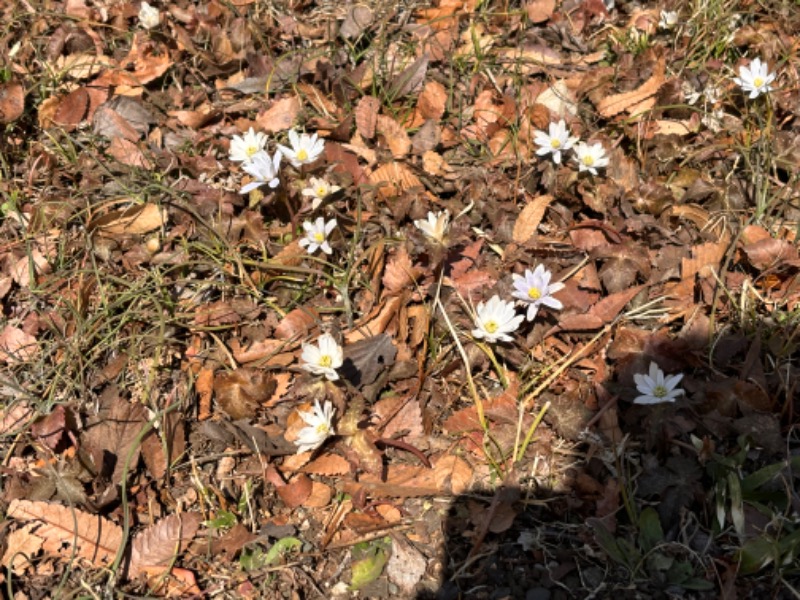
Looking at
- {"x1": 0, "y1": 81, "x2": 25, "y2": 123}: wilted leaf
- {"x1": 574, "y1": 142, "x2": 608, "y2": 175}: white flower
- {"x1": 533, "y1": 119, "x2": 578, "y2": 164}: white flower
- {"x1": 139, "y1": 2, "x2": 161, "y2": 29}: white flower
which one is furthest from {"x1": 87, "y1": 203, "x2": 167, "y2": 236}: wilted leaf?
{"x1": 574, "y1": 142, "x2": 608, "y2": 175}: white flower

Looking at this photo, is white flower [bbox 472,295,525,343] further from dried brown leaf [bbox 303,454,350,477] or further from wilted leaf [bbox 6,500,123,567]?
wilted leaf [bbox 6,500,123,567]

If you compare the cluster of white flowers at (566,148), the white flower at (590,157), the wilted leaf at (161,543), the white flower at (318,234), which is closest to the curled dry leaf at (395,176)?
the white flower at (318,234)

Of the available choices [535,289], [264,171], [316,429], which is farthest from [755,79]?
[316,429]

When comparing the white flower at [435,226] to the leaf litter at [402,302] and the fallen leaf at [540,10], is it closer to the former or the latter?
the leaf litter at [402,302]

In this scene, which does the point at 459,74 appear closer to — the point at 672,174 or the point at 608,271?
the point at 672,174

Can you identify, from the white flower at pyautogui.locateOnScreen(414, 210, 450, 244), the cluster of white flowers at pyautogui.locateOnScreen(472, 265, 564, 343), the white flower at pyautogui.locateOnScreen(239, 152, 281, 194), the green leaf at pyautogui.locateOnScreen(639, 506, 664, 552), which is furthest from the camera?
the white flower at pyautogui.locateOnScreen(239, 152, 281, 194)

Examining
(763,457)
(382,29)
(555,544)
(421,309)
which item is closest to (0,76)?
(382,29)

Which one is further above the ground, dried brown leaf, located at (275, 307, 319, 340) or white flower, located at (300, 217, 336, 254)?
white flower, located at (300, 217, 336, 254)
